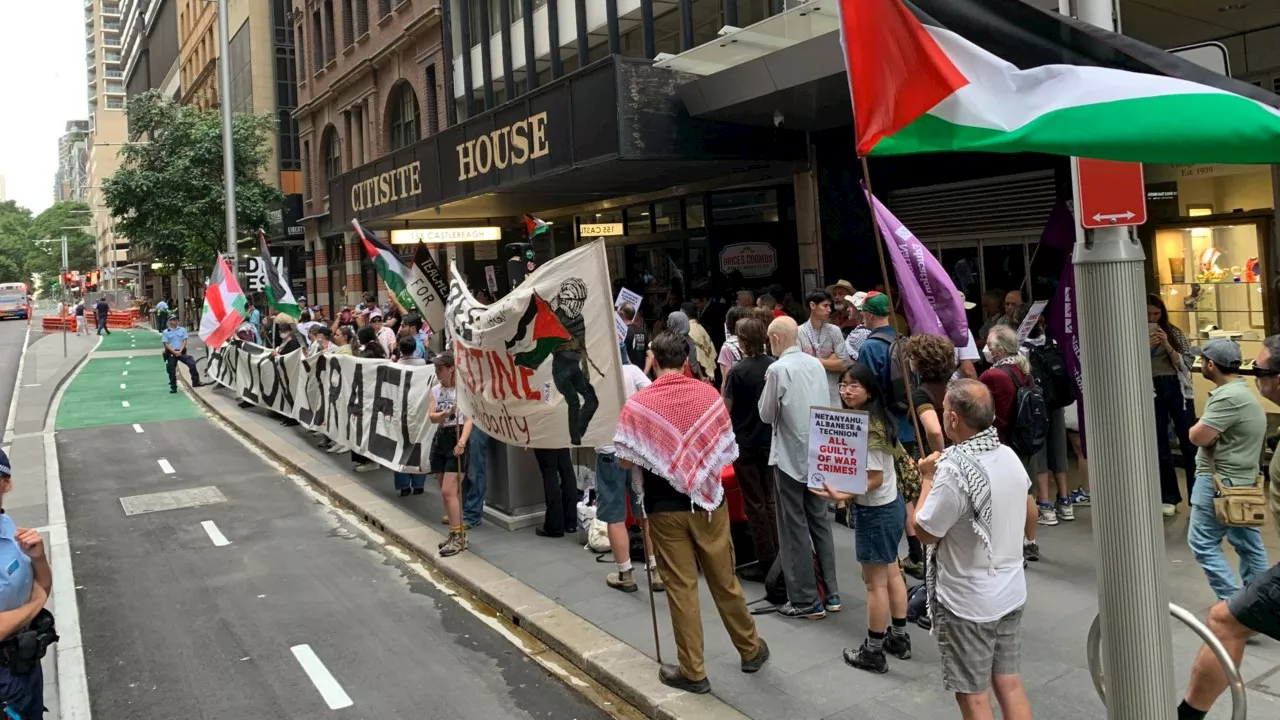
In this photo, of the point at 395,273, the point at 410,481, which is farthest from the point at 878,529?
the point at 395,273

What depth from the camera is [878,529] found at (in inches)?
209

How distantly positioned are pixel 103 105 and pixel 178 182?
127 m

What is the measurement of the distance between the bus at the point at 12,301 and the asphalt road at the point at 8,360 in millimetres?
12294

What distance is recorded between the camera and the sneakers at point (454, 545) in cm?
827

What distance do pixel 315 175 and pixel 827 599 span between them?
3300cm

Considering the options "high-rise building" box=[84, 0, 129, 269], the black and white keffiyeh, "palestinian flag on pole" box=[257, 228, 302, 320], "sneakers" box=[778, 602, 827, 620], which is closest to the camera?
the black and white keffiyeh

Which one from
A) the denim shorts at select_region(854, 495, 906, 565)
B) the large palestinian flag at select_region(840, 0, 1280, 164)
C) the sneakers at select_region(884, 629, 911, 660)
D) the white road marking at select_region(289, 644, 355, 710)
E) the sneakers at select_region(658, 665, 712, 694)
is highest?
the large palestinian flag at select_region(840, 0, 1280, 164)

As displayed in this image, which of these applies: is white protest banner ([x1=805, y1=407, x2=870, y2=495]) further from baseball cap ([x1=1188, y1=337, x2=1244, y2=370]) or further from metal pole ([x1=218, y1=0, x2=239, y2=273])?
metal pole ([x1=218, y1=0, x2=239, y2=273])

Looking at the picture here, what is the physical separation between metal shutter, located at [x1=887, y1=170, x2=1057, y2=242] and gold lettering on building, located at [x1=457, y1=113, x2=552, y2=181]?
5123mm

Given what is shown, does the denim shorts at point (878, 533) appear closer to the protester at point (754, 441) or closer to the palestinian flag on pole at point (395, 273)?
the protester at point (754, 441)

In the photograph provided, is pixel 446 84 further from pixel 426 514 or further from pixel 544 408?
pixel 544 408

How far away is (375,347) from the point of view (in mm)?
12156

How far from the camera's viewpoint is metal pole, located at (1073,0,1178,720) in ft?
9.21

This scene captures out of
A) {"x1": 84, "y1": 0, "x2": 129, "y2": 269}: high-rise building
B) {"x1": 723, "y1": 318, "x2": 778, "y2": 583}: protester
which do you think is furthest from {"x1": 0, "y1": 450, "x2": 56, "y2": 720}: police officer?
{"x1": 84, "y1": 0, "x2": 129, "y2": 269}: high-rise building
